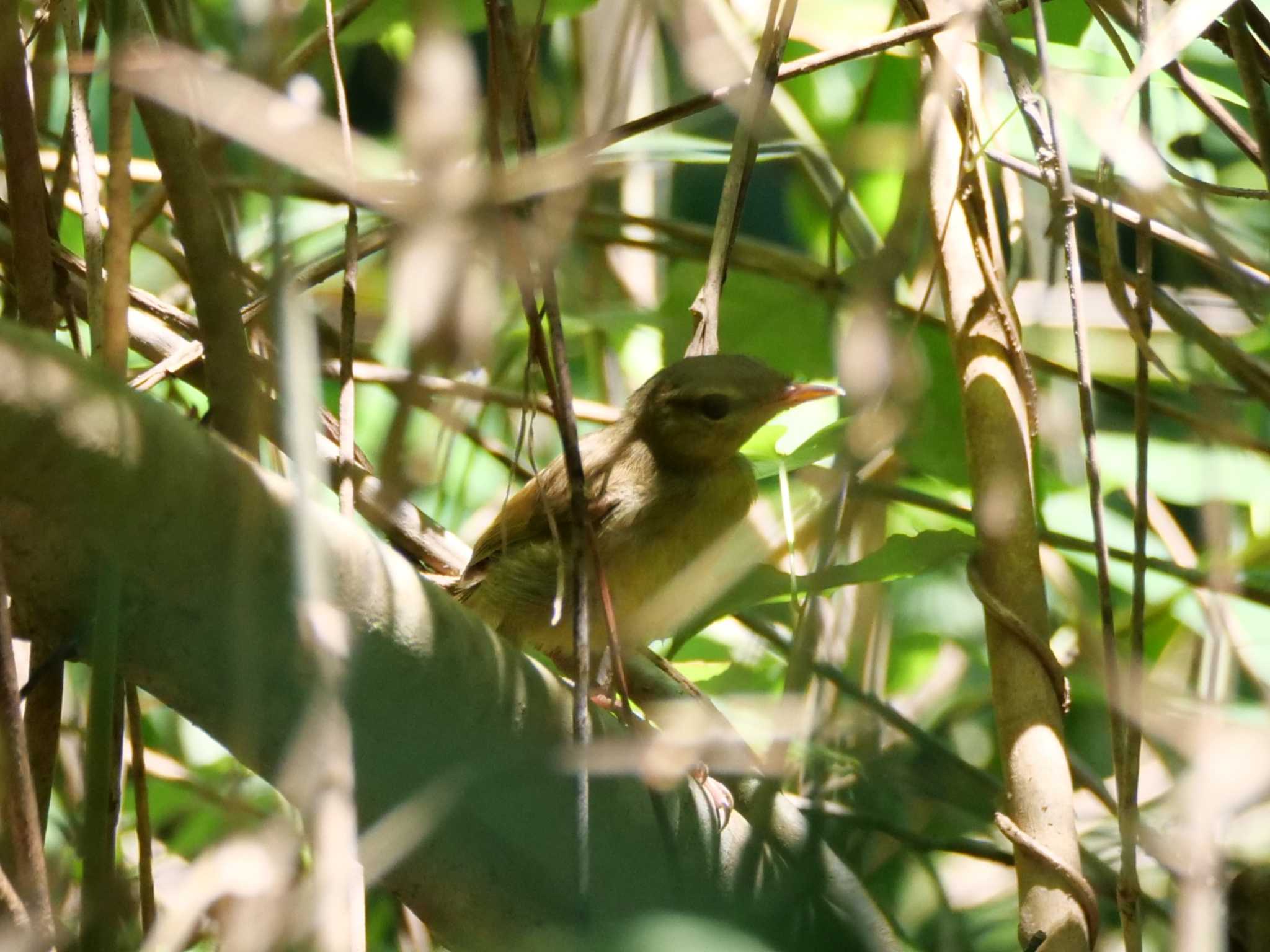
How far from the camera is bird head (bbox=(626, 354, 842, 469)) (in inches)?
127

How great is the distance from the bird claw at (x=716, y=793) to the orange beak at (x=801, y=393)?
1.00 meters

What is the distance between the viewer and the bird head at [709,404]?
322 centimetres

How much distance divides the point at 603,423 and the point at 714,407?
22.7 inches

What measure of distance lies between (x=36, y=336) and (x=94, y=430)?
86mm

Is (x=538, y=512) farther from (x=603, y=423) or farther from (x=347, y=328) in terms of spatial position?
(x=347, y=328)

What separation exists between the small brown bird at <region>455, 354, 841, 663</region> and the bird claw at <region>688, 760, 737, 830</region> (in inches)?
23.3

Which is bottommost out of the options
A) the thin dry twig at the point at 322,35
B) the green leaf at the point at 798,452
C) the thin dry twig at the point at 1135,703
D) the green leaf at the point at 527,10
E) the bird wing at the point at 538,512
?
the thin dry twig at the point at 1135,703

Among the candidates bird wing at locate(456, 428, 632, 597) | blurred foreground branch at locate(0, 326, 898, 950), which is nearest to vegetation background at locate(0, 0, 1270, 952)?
blurred foreground branch at locate(0, 326, 898, 950)

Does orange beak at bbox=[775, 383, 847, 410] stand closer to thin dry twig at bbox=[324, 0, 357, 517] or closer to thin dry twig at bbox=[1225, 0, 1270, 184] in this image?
thin dry twig at bbox=[1225, 0, 1270, 184]

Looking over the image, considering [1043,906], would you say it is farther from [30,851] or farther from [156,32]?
[156,32]

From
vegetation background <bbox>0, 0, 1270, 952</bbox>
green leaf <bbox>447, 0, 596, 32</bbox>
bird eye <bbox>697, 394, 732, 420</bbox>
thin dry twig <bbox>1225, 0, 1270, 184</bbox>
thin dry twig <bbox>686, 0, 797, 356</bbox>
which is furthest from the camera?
bird eye <bbox>697, 394, 732, 420</bbox>

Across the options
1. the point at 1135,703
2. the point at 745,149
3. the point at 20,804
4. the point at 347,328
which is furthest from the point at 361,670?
the point at 745,149

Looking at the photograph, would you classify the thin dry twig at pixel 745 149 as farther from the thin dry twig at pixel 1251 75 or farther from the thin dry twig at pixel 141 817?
the thin dry twig at pixel 141 817

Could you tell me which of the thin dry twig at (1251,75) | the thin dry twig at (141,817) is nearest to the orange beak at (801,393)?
the thin dry twig at (1251,75)
